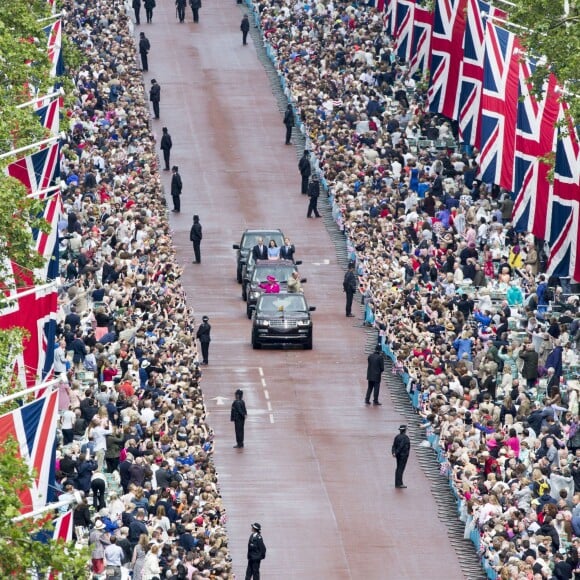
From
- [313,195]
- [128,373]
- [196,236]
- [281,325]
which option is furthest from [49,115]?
[313,195]

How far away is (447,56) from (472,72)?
123 inches

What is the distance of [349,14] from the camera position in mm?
81625

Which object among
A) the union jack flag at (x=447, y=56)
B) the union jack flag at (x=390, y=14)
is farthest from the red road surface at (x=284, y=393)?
the union jack flag at (x=447, y=56)

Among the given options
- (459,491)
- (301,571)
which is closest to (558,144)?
(459,491)

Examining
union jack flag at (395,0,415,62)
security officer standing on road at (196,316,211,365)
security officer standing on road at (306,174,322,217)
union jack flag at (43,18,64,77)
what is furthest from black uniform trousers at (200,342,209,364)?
union jack flag at (395,0,415,62)

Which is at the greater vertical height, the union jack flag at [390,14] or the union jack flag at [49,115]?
the union jack flag at [49,115]

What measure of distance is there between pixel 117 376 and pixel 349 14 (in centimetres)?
3703

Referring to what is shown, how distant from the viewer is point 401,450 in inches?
1745

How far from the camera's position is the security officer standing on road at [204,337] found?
2068 inches

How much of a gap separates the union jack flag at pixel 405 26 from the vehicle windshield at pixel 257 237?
8293 millimetres

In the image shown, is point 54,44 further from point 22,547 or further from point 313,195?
point 22,547

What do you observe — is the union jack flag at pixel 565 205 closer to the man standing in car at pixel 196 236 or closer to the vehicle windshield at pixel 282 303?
the vehicle windshield at pixel 282 303

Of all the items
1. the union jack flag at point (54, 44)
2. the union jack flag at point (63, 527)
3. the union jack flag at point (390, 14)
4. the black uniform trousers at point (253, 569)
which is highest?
the union jack flag at point (54, 44)

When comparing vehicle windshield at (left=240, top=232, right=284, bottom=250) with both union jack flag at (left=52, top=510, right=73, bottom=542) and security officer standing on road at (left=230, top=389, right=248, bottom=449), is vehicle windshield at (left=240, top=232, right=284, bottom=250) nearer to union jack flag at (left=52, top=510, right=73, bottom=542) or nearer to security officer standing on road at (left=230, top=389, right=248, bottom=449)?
security officer standing on road at (left=230, top=389, right=248, bottom=449)
